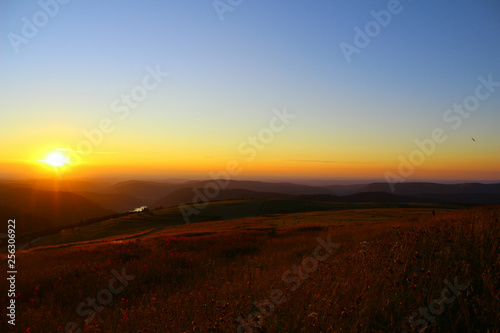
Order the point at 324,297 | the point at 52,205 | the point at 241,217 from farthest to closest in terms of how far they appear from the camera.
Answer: the point at 52,205, the point at 241,217, the point at 324,297

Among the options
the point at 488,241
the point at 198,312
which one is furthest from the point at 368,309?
the point at 488,241

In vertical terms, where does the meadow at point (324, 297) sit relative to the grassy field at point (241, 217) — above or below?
above

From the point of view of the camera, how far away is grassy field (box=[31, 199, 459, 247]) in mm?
36812

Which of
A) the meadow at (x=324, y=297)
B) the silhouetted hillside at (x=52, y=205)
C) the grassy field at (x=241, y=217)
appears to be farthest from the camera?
the silhouetted hillside at (x=52, y=205)

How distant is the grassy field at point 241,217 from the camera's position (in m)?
36.8

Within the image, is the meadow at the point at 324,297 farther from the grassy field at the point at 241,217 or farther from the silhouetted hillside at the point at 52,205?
the silhouetted hillside at the point at 52,205

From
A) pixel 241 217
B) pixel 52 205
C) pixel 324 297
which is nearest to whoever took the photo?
pixel 324 297

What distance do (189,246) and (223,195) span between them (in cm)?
17461

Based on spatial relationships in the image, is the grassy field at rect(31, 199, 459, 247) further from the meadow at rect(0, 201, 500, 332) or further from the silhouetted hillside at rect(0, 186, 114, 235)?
the silhouetted hillside at rect(0, 186, 114, 235)

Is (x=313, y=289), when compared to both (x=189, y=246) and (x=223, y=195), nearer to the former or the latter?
(x=189, y=246)

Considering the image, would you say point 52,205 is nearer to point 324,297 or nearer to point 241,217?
point 241,217

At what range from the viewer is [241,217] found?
56062 mm

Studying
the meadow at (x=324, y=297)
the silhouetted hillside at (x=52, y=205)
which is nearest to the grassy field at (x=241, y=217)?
the meadow at (x=324, y=297)

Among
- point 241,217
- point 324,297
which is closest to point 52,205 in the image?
point 241,217
